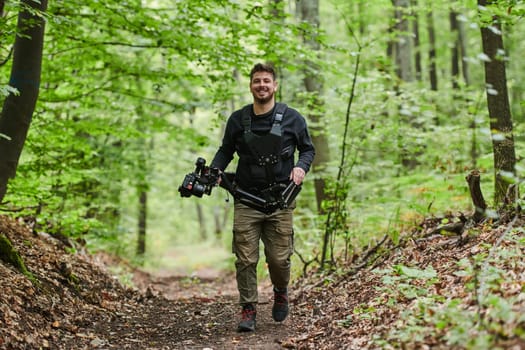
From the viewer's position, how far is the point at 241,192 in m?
5.42

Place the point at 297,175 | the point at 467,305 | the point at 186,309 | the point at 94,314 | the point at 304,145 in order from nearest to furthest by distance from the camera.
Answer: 1. the point at 467,305
2. the point at 297,175
3. the point at 304,145
4. the point at 94,314
5. the point at 186,309

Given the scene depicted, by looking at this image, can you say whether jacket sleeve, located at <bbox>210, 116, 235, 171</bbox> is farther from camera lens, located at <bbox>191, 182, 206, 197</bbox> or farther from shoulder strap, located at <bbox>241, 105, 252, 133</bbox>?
camera lens, located at <bbox>191, 182, 206, 197</bbox>

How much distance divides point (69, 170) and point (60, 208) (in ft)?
4.54

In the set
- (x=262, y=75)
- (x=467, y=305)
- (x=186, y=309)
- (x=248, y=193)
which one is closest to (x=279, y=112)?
(x=262, y=75)

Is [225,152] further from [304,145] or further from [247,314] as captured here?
[247,314]

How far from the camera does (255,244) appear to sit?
5.51 meters

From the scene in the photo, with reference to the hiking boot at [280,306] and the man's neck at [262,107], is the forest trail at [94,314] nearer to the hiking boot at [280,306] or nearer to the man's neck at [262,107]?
the hiking boot at [280,306]

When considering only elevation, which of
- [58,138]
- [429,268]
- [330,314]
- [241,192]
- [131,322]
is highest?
[58,138]

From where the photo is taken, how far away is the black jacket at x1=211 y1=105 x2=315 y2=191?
17.7 feet

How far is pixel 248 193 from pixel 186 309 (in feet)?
9.16

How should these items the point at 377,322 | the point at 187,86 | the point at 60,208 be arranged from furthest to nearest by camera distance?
the point at 187,86 → the point at 60,208 → the point at 377,322

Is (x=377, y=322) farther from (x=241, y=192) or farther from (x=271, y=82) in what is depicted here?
(x=271, y=82)

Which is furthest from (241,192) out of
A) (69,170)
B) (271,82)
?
(69,170)

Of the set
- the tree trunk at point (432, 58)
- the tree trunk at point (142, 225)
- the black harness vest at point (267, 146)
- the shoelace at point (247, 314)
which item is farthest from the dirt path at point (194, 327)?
the tree trunk at point (432, 58)
